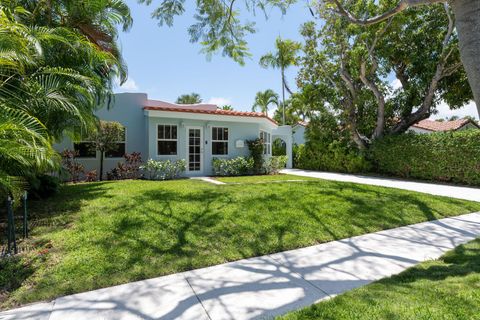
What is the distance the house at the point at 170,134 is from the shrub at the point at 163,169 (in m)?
0.63

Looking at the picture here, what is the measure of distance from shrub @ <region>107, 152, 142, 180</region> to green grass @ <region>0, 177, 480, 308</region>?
318 cm

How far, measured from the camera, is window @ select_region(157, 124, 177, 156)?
14.1 m

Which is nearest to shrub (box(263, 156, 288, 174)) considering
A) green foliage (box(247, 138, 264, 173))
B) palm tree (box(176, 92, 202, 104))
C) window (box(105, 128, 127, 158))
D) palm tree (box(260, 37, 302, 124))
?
green foliage (box(247, 138, 264, 173))

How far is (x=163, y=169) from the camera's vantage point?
13438mm

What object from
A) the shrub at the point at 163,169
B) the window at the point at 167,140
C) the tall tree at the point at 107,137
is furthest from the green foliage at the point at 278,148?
the tall tree at the point at 107,137

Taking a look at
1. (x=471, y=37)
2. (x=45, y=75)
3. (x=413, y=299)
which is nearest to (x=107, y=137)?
(x=45, y=75)

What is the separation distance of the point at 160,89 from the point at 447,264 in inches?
720

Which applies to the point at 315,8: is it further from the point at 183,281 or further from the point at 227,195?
the point at 183,281

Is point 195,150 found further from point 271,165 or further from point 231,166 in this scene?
point 271,165

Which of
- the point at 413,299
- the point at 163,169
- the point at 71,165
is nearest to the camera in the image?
the point at 413,299

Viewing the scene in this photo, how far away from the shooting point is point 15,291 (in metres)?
3.61

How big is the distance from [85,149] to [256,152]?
8480 millimetres

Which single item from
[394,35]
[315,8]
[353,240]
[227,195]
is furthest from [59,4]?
[394,35]

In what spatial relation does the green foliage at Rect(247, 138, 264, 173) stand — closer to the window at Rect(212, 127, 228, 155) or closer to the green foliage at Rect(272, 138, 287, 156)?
the window at Rect(212, 127, 228, 155)
